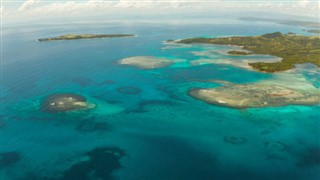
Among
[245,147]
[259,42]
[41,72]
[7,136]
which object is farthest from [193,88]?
[259,42]

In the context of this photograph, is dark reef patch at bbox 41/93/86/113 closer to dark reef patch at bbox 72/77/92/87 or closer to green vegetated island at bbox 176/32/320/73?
dark reef patch at bbox 72/77/92/87

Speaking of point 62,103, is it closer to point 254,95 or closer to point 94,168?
point 94,168

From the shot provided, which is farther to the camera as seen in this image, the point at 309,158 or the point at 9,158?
the point at 9,158

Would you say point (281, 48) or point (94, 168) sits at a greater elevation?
point (281, 48)

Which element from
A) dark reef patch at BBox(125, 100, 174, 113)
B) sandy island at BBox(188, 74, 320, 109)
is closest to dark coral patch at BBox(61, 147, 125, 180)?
dark reef patch at BBox(125, 100, 174, 113)

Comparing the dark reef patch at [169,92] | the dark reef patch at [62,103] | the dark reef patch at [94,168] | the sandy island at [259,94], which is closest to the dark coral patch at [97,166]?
the dark reef patch at [94,168]

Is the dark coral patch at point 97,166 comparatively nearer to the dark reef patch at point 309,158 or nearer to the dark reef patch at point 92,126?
the dark reef patch at point 92,126

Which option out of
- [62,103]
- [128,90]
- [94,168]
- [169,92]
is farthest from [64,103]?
[94,168]
